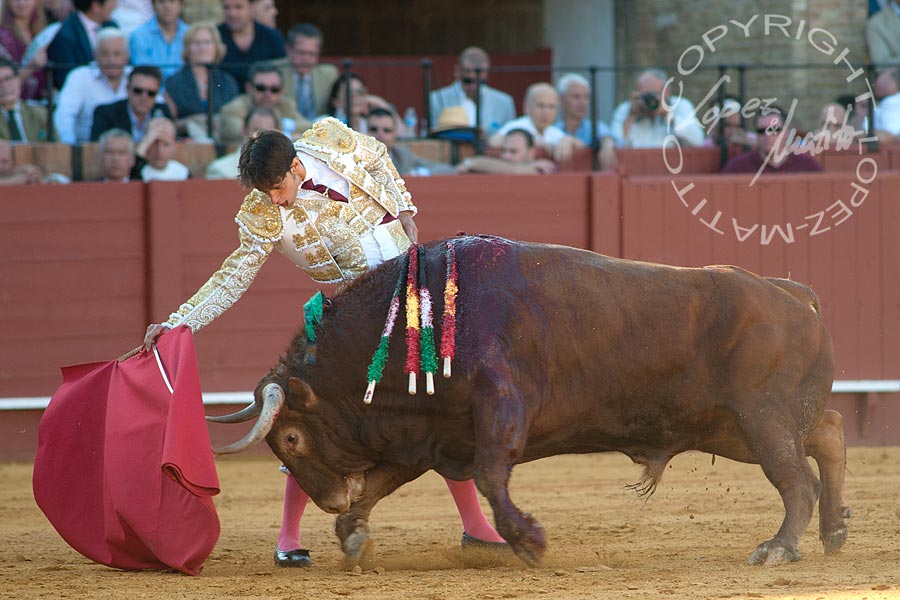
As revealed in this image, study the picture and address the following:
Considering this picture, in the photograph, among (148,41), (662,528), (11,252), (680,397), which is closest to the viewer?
(680,397)

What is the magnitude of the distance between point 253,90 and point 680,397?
12.3 ft

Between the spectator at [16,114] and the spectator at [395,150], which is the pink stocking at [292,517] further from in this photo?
the spectator at [16,114]

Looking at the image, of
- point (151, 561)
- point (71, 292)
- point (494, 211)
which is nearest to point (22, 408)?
point (71, 292)

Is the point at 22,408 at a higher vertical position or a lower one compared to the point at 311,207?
lower

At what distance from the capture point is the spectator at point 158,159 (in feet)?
22.3

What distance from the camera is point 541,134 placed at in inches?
296

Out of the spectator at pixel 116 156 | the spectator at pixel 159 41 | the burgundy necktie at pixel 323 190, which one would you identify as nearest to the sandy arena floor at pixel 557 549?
the burgundy necktie at pixel 323 190

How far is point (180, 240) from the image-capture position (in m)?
6.89

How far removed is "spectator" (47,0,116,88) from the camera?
24.1 ft

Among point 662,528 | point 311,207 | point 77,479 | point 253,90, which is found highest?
point 253,90

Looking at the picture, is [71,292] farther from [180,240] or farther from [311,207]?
[311,207]

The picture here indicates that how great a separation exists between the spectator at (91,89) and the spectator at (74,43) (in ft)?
0.78

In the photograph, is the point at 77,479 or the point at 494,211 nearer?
the point at 77,479

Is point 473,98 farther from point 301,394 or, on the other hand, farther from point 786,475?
point 786,475
